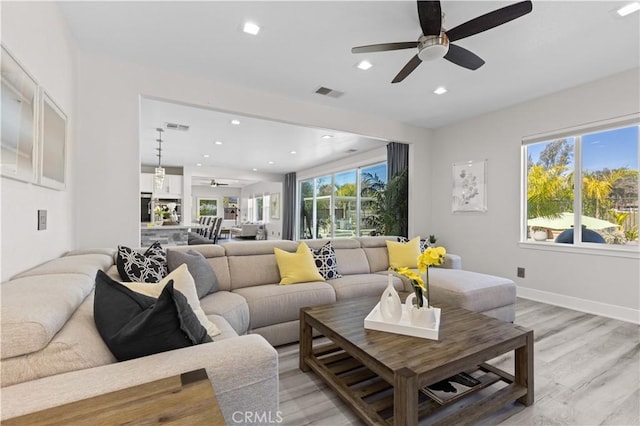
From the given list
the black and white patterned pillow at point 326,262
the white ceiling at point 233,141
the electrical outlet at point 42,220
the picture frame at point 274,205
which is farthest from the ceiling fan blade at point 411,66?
the picture frame at point 274,205

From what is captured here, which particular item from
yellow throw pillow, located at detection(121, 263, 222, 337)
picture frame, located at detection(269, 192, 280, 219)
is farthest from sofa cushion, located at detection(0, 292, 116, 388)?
picture frame, located at detection(269, 192, 280, 219)

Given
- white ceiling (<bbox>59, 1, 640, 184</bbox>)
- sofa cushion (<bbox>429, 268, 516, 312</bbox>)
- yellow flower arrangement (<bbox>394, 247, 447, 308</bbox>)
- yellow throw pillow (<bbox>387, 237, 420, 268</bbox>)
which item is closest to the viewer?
yellow flower arrangement (<bbox>394, 247, 447, 308</bbox>)

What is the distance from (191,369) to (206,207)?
47.7 ft

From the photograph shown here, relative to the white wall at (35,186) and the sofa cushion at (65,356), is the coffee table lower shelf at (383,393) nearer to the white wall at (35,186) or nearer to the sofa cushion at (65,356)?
the sofa cushion at (65,356)

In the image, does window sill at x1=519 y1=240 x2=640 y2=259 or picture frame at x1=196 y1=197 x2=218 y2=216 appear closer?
window sill at x1=519 y1=240 x2=640 y2=259

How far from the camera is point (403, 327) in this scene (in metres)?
1.84

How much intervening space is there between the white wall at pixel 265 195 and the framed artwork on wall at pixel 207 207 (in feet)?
4.23

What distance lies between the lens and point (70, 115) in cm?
268

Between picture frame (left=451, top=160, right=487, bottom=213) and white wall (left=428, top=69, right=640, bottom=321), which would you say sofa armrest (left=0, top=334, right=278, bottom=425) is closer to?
white wall (left=428, top=69, right=640, bottom=321)

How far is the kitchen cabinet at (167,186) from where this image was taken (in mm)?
8000

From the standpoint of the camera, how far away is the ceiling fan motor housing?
2238mm

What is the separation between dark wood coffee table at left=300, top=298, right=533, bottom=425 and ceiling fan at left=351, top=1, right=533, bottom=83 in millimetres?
2028

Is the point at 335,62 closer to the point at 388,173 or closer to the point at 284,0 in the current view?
the point at 284,0

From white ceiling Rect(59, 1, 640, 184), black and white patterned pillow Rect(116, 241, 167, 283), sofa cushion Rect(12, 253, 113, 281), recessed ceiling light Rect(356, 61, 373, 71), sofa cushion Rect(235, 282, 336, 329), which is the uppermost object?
white ceiling Rect(59, 1, 640, 184)
